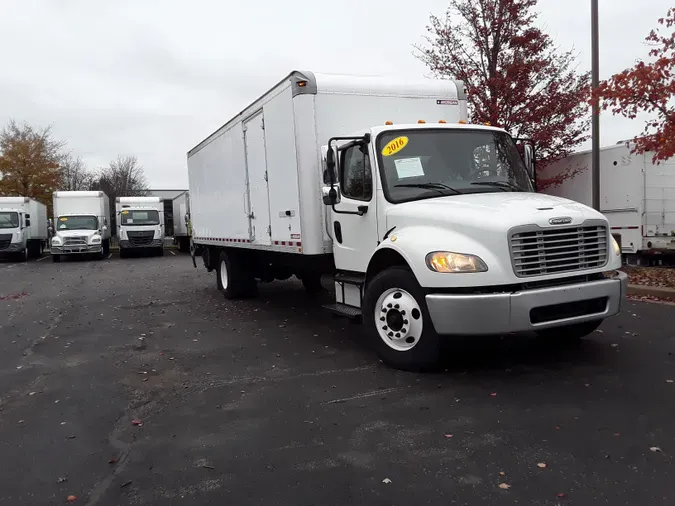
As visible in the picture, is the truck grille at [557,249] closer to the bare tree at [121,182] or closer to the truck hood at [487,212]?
the truck hood at [487,212]

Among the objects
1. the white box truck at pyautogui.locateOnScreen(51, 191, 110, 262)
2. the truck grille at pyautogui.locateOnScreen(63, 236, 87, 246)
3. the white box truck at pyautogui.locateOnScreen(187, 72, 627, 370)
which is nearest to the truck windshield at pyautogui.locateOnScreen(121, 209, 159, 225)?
the white box truck at pyautogui.locateOnScreen(51, 191, 110, 262)

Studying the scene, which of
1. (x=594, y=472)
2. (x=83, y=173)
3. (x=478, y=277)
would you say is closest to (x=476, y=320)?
(x=478, y=277)

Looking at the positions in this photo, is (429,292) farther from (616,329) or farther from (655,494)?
(616,329)

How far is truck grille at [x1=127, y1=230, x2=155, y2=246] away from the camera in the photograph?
96.1 ft

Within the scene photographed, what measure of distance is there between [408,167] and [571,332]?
2550 millimetres

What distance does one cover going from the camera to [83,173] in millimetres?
60312

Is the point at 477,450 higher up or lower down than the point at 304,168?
lower down

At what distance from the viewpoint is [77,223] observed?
2762 cm

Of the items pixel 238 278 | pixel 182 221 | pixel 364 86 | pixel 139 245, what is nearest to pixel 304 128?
pixel 364 86

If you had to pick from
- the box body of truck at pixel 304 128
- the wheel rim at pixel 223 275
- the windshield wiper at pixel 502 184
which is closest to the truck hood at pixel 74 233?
the wheel rim at pixel 223 275

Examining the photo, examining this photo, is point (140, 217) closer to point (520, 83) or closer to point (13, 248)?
point (13, 248)

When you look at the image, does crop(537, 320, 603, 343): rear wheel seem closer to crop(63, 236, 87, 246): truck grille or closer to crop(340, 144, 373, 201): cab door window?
crop(340, 144, 373, 201): cab door window

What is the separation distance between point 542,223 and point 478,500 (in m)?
2.71

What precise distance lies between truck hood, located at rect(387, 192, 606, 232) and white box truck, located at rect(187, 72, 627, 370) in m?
0.02
